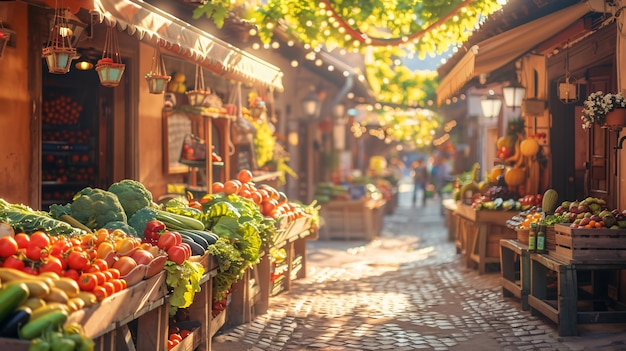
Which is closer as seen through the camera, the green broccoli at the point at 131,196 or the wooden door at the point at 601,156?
the green broccoli at the point at 131,196

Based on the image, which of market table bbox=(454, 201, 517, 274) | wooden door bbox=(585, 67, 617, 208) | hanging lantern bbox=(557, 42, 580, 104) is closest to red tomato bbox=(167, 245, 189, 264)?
wooden door bbox=(585, 67, 617, 208)

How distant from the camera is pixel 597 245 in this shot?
8492mm

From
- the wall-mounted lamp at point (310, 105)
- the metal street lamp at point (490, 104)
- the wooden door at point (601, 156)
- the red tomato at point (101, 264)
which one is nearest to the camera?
the red tomato at point (101, 264)

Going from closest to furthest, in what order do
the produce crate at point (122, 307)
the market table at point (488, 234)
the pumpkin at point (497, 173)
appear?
1. the produce crate at point (122, 307)
2. the market table at point (488, 234)
3. the pumpkin at point (497, 173)

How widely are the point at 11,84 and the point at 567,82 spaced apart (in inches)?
279

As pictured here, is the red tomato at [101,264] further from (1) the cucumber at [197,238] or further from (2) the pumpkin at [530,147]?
(2) the pumpkin at [530,147]

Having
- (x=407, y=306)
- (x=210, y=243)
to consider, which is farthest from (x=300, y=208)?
(x=210, y=243)

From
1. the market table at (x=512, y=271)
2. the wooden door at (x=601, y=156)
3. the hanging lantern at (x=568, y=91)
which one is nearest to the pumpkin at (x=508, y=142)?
the wooden door at (x=601, y=156)

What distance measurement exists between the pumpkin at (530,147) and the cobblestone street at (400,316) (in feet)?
6.46

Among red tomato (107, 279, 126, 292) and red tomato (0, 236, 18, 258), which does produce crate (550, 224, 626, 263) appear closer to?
red tomato (107, 279, 126, 292)

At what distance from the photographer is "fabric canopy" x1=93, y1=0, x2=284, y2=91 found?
686cm

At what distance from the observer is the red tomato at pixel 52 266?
5160mm

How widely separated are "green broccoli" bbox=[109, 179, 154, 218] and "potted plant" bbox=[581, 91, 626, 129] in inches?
187

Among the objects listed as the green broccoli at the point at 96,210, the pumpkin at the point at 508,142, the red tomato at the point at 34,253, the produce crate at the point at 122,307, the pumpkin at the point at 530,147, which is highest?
the pumpkin at the point at 508,142
